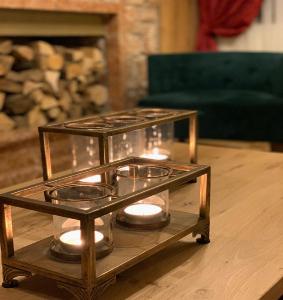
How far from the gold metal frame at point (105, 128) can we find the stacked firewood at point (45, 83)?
137cm

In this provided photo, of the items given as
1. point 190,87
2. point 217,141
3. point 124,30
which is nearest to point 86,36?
point 124,30

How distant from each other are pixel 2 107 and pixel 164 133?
1447 mm

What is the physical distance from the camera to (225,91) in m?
3.41

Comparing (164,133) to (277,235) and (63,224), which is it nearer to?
(277,235)

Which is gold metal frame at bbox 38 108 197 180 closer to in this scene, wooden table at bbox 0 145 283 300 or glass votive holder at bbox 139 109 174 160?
glass votive holder at bbox 139 109 174 160

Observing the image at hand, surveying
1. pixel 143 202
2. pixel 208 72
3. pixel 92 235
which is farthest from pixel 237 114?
pixel 92 235

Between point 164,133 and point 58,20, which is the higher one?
point 58,20

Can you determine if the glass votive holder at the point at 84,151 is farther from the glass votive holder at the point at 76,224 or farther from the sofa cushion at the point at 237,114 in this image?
the sofa cushion at the point at 237,114

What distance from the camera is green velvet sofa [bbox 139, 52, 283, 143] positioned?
3027 mm

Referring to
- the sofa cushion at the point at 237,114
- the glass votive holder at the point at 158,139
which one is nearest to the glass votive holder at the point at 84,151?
the glass votive holder at the point at 158,139

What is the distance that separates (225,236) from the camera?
1165 millimetres

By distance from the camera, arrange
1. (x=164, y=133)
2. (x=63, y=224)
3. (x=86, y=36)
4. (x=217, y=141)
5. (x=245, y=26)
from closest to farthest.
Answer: (x=63, y=224) < (x=164, y=133) < (x=217, y=141) < (x=86, y=36) < (x=245, y=26)

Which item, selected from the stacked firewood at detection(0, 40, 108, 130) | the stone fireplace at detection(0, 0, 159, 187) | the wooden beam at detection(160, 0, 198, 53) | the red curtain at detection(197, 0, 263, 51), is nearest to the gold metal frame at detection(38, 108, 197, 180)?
the stone fireplace at detection(0, 0, 159, 187)

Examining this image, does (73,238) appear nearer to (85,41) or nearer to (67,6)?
(67,6)
